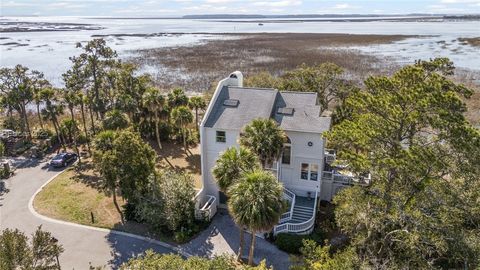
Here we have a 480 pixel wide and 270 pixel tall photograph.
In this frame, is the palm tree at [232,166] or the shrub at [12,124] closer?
the palm tree at [232,166]

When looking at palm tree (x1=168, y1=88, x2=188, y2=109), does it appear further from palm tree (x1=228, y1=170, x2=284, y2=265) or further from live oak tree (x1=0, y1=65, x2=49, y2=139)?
palm tree (x1=228, y1=170, x2=284, y2=265)

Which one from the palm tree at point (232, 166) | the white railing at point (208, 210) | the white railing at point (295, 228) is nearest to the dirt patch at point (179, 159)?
the white railing at point (208, 210)

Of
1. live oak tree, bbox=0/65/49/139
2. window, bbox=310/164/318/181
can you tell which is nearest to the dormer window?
window, bbox=310/164/318/181

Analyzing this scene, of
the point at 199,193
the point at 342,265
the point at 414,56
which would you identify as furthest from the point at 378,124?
the point at 414,56

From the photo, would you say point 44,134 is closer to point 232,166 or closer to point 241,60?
point 232,166

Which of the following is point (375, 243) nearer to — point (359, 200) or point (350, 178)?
point (359, 200)

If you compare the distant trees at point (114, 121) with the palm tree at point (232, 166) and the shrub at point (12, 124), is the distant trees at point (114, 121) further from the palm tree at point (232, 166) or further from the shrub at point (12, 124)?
the palm tree at point (232, 166)
